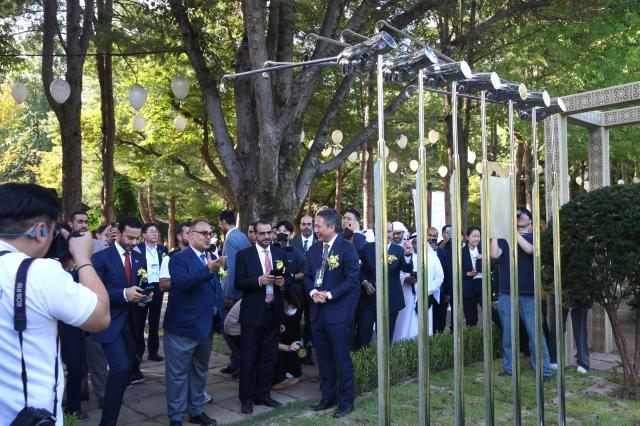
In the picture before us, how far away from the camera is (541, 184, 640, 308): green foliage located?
6.05 metres

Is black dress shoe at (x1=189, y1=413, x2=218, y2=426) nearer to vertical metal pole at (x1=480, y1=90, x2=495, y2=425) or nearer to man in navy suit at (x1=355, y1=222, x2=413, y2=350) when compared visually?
man in navy suit at (x1=355, y1=222, x2=413, y2=350)

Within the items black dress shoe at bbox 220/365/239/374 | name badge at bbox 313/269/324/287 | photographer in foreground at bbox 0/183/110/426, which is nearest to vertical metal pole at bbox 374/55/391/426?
photographer in foreground at bbox 0/183/110/426

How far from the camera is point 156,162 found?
953 inches

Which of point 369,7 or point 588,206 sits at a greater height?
point 369,7

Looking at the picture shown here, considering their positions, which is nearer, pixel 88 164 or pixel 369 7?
pixel 369 7

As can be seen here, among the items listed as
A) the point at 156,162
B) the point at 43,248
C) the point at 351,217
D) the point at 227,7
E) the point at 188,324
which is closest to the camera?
the point at 43,248

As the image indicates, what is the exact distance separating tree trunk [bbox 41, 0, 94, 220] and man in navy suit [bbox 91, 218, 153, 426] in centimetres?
538

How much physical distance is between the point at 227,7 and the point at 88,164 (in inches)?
925

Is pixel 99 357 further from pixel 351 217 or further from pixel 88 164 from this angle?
pixel 88 164

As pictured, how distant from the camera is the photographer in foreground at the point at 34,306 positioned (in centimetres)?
234

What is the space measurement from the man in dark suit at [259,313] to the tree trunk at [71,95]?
6046mm

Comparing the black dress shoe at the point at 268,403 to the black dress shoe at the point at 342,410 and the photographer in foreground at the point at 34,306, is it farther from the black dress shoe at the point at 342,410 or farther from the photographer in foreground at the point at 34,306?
the photographer in foreground at the point at 34,306

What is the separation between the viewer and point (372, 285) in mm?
7590

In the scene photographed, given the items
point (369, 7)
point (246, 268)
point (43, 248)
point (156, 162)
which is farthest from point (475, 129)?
point (43, 248)
